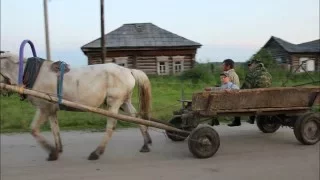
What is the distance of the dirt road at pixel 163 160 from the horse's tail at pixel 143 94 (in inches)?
27.8

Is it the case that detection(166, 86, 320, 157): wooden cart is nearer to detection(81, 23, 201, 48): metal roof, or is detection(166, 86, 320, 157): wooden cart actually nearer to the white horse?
the white horse

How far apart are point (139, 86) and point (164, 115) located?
13.3ft

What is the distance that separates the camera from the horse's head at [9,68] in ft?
22.5

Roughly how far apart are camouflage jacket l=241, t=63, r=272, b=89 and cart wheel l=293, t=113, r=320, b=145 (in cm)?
91

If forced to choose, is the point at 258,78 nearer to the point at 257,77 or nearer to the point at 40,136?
the point at 257,77

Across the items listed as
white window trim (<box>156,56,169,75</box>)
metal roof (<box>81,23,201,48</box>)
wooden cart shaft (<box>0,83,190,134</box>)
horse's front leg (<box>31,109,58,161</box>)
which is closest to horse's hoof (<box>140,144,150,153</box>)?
wooden cart shaft (<box>0,83,190,134</box>)

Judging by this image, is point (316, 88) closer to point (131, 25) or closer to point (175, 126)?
point (175, 126)

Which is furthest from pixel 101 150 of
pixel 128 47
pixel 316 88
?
pixel 128 47

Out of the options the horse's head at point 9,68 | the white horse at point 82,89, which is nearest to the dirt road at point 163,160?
the white horse at point 82,89

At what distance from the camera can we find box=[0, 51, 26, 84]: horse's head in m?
6.86

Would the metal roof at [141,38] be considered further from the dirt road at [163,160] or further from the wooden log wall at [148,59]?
the dirt road at [163,160]

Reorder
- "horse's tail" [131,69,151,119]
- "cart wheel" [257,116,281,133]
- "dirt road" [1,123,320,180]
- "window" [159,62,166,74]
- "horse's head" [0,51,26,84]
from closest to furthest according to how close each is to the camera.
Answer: "dirt road" [1,123,320,180] < "horse's head" [0,51,26,84] < "horse's tail" [131,69,151,119] < "cart wheel" [257,116,281,133] < "window" [159,62,166,74]

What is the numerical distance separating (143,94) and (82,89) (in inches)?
46.3

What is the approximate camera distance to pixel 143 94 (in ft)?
25.5
